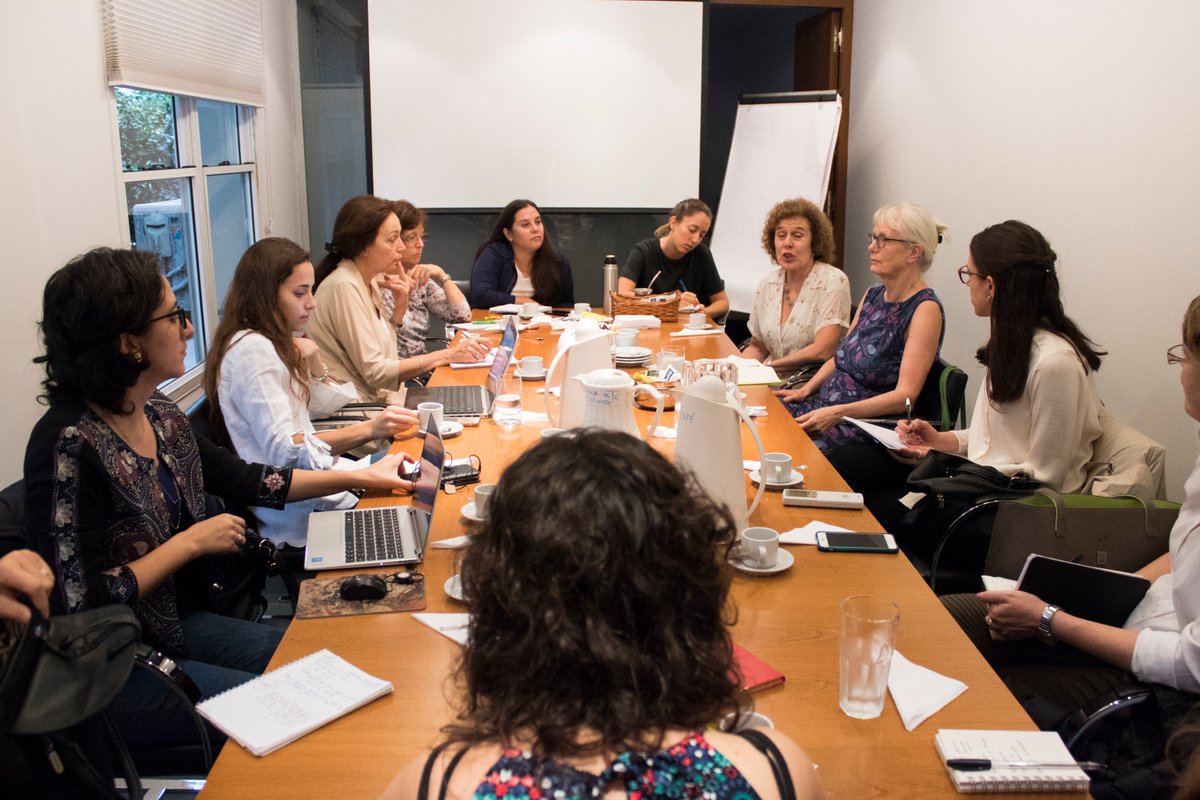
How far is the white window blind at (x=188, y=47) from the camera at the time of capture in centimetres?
350

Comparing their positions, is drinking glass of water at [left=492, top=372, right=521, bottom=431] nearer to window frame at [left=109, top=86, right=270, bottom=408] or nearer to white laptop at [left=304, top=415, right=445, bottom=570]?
white laptop at [left=304, top=415, right=445, bottom=570]

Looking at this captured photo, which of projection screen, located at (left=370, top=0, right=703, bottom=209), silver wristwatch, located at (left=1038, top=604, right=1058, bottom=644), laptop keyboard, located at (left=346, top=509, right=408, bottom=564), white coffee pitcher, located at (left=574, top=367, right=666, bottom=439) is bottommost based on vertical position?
silver wristwatch, located at (left=1038, top=604, right=1058, bottom=644)

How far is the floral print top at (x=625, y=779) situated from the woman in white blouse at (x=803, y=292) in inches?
135

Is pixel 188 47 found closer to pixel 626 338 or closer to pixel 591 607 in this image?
pixel 626 338

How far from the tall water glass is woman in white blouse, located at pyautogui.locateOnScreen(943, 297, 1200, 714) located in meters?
0.65

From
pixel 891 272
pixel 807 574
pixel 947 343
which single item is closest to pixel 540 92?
pixel 947 343

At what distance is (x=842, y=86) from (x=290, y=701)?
234 inches

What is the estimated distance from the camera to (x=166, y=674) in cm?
163

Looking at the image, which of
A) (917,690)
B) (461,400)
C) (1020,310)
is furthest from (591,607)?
(461,400)

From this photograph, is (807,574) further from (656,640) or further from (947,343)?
(947,343)

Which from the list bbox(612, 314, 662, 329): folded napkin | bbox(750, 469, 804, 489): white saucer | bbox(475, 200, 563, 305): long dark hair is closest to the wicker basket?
bbox(612, 314, 662, 329): folded napkin

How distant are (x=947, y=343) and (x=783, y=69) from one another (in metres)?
4.04

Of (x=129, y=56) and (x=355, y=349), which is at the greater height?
(x=129, y=56)

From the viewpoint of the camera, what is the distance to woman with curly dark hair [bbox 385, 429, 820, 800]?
2.74 ft
